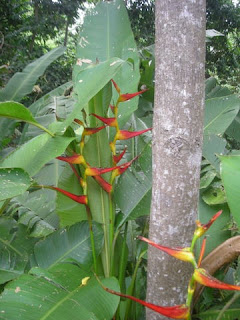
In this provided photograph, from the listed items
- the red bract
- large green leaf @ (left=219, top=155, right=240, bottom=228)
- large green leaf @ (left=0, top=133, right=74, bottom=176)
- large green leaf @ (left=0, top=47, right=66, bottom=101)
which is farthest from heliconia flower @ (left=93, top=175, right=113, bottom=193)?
large green leaf @ (left=0, top=47, right=66, bottom=101)

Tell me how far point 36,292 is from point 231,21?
5089mm

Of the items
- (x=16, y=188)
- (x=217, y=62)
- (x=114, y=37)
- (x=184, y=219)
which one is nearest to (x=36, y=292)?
(x=16, y=188)

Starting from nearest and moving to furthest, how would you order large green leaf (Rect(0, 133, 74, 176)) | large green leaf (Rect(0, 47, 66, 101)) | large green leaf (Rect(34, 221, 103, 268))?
large green leaf (Rect(0, 133, 74, 176))
large green leaf (Rect(34, 221, 103, 268))
large green leaf (Rect(0, 47, 66, 101))

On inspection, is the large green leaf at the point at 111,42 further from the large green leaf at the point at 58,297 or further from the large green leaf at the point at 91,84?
the large green leaf at the point at 58,297

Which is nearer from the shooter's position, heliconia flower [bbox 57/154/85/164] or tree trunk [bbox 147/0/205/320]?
tree trunk [bbox 147/0/205/320]

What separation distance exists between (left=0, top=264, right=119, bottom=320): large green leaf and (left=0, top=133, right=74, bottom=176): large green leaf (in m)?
0.22

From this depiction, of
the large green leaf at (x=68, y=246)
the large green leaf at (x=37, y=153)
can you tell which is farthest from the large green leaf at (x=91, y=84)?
the large green leaf at (x=68, y=246)

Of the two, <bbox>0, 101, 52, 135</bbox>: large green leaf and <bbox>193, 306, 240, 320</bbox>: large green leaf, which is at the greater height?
<bbox>0, 101, 52, 135</bbox>: large green leaf

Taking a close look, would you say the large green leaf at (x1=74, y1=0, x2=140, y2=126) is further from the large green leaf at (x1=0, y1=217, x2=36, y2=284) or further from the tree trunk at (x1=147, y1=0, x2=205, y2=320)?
the large green leaf at (x1=0, y1=217, x2=36, y2=284)

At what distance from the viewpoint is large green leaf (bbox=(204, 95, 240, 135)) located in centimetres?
121

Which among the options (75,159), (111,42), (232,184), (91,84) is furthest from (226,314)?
(111,42)

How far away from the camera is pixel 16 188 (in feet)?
2.11

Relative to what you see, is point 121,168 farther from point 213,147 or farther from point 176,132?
point 213,147

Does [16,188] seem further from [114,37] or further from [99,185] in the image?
[114,37]
